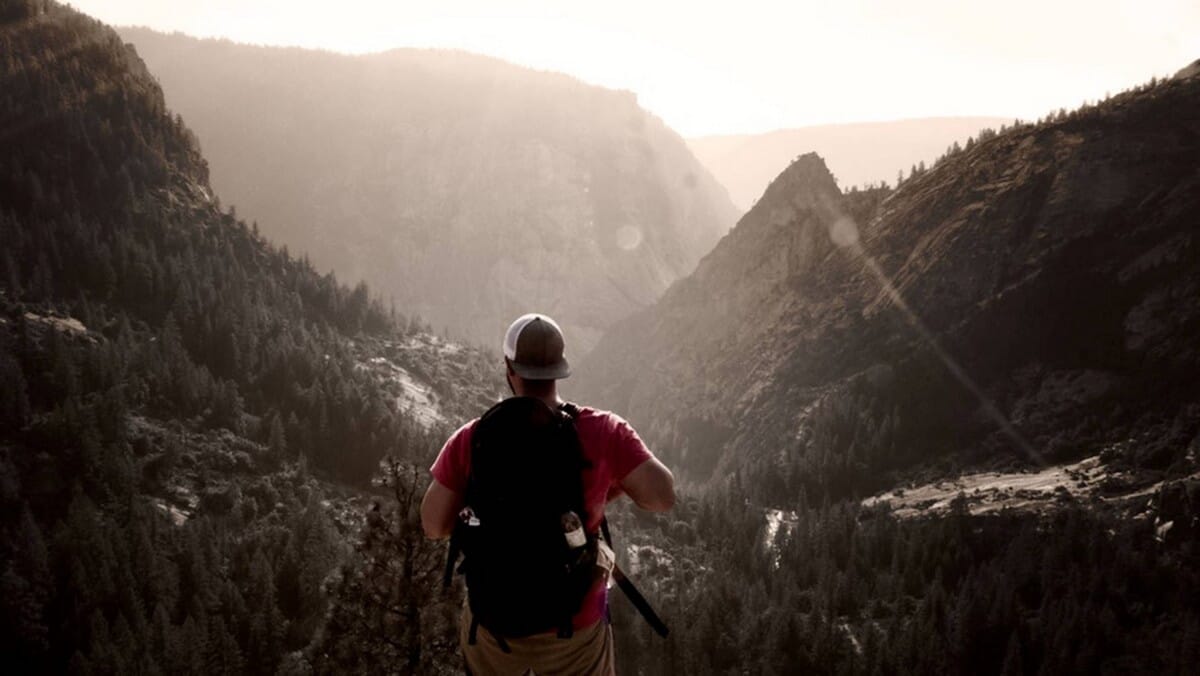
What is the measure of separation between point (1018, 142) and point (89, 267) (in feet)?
454

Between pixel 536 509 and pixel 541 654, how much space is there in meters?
1.21

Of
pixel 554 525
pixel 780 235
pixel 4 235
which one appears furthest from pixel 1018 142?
pixel 4 235

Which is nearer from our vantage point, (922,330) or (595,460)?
(595,460)

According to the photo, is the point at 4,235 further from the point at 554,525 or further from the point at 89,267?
the point at 554,525

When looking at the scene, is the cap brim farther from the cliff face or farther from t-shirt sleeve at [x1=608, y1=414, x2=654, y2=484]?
the cliff face

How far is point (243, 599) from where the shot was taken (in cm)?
7100

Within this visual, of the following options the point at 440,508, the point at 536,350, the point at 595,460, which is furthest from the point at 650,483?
the point at 440,508

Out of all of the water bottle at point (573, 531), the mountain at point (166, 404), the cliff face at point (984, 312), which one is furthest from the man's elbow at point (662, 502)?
the cliff face at point (984, 312)

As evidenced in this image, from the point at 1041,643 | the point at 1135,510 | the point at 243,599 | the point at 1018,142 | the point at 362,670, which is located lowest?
the point at 243,599

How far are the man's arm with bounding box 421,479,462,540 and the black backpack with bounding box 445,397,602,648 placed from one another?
1.42ft

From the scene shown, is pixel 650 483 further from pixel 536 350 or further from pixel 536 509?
pixel 536 350

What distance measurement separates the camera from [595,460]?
18.1 feet

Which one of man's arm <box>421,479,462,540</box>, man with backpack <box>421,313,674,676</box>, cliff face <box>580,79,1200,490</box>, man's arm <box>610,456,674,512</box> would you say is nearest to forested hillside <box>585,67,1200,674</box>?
cliff face <box>580,79,1200,490</box>

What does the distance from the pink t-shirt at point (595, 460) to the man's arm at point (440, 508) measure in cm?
6
